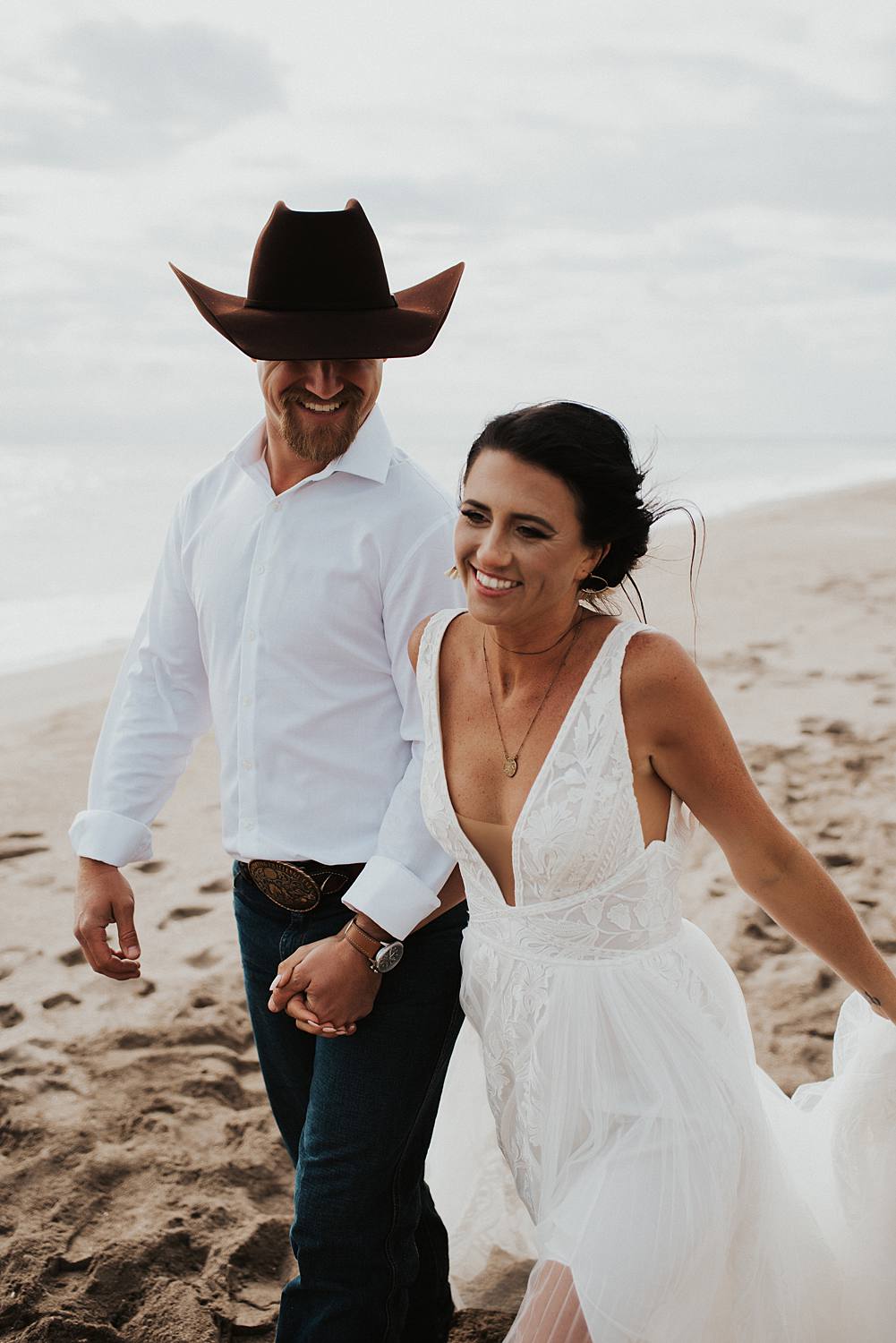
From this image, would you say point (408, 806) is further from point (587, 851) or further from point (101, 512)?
point (101, 512)

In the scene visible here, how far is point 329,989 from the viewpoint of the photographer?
7.54ft

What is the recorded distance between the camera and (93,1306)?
2873mm

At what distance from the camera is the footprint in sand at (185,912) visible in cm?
502

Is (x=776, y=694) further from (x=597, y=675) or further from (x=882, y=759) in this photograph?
(x=597, y=675)

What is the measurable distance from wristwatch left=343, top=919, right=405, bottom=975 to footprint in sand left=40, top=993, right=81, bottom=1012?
7.73 ft

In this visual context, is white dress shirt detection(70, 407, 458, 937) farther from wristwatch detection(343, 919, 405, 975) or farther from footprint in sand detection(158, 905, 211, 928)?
footprint in sand detection(158, 905, 211, 928)

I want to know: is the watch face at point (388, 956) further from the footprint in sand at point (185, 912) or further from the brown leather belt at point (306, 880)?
the footprint in sand at point (185, 912)

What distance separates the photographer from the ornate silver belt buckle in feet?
8.04

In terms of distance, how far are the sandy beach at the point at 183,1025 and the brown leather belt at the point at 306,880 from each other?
41.1 inches

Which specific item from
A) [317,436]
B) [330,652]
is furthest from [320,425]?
[330,652]

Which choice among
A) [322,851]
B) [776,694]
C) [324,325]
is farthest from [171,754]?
[776,694]

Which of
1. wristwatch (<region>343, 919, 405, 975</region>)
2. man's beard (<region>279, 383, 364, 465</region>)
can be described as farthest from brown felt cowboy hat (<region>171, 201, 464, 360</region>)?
wristwatch (<region>343, 919, 405, 975</region>)

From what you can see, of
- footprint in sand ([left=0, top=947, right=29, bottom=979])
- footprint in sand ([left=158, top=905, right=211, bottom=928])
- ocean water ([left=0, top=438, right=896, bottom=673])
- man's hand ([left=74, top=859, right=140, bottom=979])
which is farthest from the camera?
ocean water ([left=0, top=438, right=896, bottom=673])

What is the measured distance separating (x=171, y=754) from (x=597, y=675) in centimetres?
110
